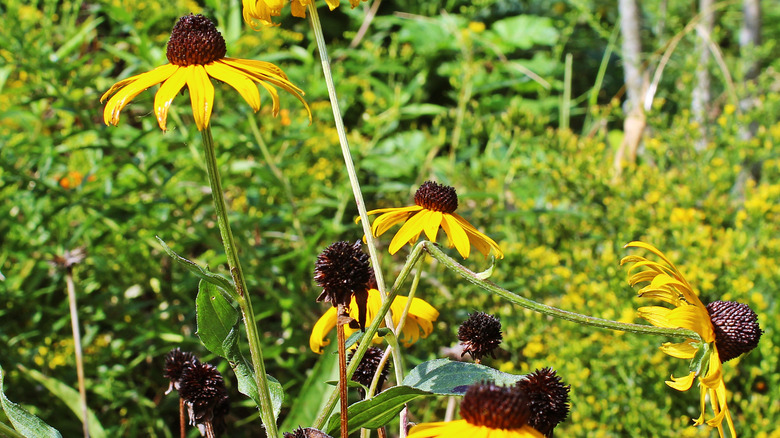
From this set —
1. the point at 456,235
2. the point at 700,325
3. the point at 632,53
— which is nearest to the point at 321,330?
the point at 456,235

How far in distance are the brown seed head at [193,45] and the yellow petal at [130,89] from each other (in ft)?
0.05

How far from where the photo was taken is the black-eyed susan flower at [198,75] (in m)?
0.64

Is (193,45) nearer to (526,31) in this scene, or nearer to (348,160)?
(348,160)

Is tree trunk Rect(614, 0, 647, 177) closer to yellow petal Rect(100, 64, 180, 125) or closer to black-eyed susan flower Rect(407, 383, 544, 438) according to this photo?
yellow petal Rect(100, 64, 180, 125)

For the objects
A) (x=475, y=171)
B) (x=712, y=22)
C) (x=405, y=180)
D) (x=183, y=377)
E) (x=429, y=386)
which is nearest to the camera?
(x=429, y=386)

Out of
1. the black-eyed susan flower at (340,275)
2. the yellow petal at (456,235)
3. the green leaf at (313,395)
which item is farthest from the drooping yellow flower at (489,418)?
the green leaf at (313,395)

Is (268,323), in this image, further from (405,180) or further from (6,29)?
(6,29)

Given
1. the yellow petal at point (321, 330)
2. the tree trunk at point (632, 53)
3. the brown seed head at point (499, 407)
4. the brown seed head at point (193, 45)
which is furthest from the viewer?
the tree trunk at point (632, 53)

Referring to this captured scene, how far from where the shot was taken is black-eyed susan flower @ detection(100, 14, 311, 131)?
64 centimetres

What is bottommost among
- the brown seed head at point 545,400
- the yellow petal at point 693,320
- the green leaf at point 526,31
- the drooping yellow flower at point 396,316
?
the brown seed head at point 545,400

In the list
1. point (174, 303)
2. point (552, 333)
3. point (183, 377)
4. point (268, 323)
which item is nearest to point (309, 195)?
point (268, 323)

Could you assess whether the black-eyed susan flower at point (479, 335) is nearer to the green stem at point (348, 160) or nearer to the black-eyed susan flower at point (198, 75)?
the green stem at point (348, 160)

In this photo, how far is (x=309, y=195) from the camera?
2.55 meters

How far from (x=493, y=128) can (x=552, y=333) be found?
33.4 inches
